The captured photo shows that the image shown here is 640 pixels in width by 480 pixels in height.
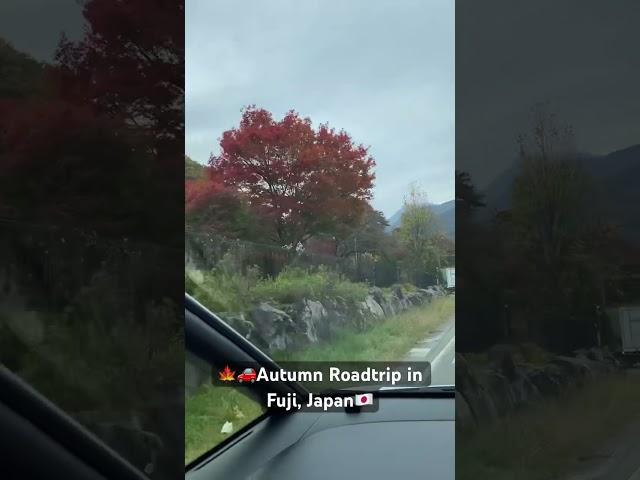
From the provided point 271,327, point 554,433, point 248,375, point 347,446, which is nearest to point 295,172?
point 271,327

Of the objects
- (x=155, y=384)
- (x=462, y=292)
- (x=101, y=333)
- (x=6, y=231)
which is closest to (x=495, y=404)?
(x=462, y=292)

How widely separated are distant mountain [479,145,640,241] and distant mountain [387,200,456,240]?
13cm

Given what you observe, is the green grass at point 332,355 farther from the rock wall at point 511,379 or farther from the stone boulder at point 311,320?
the rock wall at point 511,379

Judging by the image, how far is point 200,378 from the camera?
1.67 m

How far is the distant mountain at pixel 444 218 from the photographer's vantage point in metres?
1.32

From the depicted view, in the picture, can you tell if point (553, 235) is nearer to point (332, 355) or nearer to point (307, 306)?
point (332, 355)

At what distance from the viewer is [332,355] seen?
5.08ft

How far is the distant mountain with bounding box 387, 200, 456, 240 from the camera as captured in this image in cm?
132

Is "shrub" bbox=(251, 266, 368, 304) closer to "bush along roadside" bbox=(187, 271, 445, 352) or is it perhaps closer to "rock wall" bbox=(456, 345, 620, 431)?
"bush along roadside" bbox=(187, 271, 445, 352)

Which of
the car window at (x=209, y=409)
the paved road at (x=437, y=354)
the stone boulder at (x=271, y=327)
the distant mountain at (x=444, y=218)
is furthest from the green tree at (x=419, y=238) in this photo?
the car window at (x=209, y=409)

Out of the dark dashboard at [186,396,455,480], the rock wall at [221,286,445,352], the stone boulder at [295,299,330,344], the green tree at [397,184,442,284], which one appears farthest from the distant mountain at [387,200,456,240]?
the dark dashboard at [186,396,455,480]

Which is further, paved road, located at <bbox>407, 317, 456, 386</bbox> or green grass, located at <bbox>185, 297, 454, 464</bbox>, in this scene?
green grass, located at <bbox>185, 297, 454, 464</bbox>

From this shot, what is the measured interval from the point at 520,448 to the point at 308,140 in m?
0.89

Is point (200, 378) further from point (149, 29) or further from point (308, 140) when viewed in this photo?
point (149, 29)
